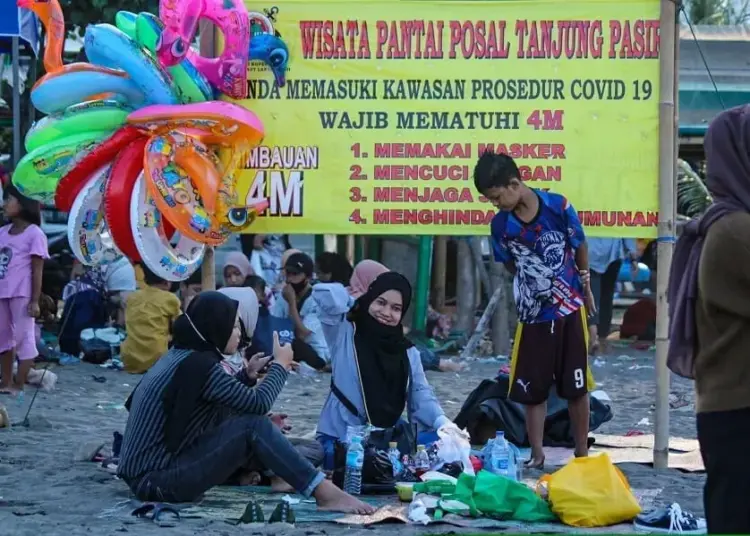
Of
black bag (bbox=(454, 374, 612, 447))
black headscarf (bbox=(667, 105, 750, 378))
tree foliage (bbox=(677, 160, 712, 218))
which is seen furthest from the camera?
tree foliage (bbox=(677, 160, 712, 218))

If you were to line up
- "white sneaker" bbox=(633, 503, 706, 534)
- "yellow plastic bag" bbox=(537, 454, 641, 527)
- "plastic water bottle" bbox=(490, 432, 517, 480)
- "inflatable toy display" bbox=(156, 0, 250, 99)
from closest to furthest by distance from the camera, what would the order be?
"white sneaker" bbox=(633, 503, 706, 534)
"yellow plastic bag" bbox=(537, 454, 641, 527)
"plastic water bottle" bbox=(490, 432, 517, 480)
"inflatable toy display" bbox=(156, 0, 250, 99)

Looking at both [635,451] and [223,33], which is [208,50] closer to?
[223,33]

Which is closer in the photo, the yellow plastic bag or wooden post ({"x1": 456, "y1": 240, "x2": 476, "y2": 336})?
the yellow plastic bag

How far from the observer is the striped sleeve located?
6.15m

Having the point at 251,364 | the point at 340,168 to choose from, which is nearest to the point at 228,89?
the point at 340,168

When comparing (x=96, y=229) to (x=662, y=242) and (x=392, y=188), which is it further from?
(x=662, y=242)

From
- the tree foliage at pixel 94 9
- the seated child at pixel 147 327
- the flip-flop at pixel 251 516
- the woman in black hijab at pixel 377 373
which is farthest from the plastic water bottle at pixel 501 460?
the tree foliage at pixel 94 9

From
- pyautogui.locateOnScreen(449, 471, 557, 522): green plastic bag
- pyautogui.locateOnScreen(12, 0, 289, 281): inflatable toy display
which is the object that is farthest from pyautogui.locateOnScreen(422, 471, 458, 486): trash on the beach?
pyautogui.locateOnScreen(12, 0, 289, 281): inflatable toy display

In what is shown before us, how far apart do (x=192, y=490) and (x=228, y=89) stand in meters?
2.44

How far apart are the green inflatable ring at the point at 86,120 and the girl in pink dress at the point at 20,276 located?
2963 mm

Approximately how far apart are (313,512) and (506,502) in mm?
900

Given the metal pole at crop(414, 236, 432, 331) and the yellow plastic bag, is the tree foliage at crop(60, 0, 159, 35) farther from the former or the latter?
the yellow plastic bag

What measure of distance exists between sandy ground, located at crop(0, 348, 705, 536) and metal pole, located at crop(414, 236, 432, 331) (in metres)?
1.67

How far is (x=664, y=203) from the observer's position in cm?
760
